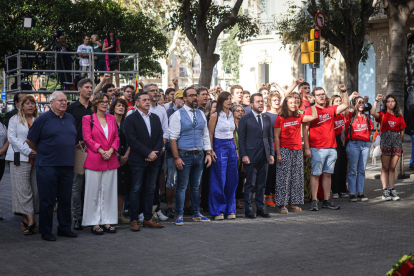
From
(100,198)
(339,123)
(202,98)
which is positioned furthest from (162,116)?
(339,123)

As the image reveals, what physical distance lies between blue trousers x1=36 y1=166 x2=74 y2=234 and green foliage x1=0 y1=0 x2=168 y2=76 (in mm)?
16419

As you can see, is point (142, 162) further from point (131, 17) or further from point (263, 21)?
point (263, 21)

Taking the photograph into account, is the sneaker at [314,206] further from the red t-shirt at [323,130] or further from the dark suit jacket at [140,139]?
the dark suit jacket at [140,139]

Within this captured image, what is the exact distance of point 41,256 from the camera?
22.6ft

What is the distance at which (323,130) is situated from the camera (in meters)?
10.2

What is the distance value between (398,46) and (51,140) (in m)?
9.98

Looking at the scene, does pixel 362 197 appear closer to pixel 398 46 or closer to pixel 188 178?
pixel 188 178

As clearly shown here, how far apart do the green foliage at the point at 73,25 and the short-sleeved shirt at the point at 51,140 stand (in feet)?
53.4

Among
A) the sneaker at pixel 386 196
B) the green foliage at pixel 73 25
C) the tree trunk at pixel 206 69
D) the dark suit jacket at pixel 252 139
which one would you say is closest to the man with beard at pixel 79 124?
the dark suit jacket at pixel 252 139

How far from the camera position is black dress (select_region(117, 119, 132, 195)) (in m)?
8.92

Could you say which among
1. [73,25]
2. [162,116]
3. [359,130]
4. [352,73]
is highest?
[73,25]

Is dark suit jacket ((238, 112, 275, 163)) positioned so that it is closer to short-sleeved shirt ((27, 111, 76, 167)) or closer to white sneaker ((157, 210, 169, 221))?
white sneaker ((157, 210, 169, 221))

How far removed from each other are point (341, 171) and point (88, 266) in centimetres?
674

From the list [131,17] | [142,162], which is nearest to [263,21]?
[131,17]
